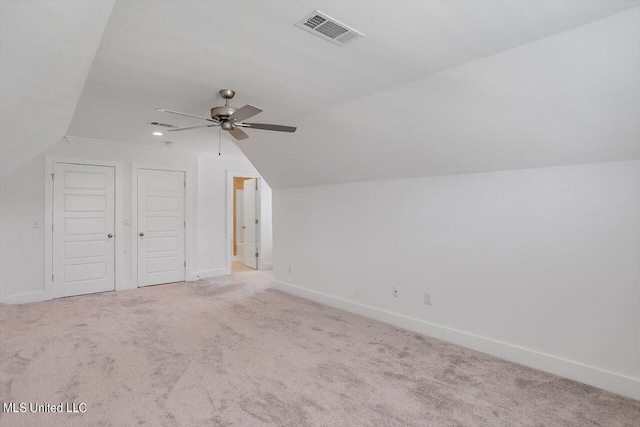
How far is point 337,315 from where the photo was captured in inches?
169

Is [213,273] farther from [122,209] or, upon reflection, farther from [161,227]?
[122,209]

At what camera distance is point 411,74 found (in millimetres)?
2604

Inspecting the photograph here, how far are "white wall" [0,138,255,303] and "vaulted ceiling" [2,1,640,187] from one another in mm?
1917

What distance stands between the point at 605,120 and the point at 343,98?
1980mm

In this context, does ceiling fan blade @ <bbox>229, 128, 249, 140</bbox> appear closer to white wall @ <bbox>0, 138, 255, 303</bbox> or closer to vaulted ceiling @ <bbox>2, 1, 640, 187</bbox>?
vaulted ceiling @ <bbox>2, 1, 640, 187</bbox>

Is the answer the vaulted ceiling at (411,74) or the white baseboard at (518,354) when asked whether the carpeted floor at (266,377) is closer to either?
the white baseboard at (518,354)

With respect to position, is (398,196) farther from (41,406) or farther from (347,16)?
(41,406)

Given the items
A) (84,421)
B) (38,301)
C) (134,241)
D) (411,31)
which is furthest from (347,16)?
(38,301)

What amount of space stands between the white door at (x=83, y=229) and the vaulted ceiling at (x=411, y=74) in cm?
197

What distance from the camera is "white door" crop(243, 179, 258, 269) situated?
24.6ft

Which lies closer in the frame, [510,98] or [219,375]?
[510,98]

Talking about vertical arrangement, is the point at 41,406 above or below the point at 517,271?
below

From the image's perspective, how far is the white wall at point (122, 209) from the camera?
464 cm

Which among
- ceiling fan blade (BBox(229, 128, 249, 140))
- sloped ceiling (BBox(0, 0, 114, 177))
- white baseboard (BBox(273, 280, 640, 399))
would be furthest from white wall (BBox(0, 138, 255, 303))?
white baseboard (BBox(273, 280, 640, 399))
